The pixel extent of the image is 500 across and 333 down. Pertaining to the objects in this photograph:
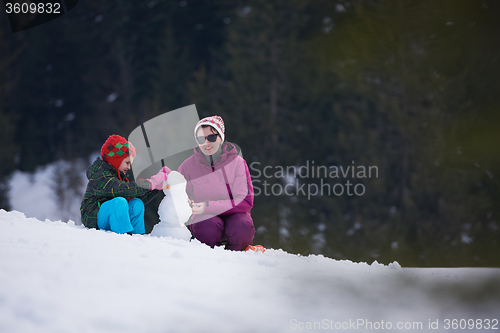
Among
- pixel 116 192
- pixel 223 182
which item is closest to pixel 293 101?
pixel 223 182

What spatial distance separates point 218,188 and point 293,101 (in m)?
10.8

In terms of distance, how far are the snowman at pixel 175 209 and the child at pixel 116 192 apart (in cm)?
8

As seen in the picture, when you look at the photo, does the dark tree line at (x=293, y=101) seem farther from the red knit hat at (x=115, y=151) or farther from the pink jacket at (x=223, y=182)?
the red knit hat at (x=115, y=151)

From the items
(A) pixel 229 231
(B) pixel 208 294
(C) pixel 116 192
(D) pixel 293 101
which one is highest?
(D) pixel 293 101

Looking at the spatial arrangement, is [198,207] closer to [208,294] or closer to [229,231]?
[229,231]

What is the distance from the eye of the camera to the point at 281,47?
1418 cm

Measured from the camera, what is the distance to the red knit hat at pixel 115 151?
3738 mm

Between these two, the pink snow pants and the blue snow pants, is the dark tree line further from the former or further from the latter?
the blue snow pants

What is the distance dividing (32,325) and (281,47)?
1330cm

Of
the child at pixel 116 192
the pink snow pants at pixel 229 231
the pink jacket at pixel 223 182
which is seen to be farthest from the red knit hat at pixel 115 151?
the pink snow pants at pixel 229 231

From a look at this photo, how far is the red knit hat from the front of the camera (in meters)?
3.74

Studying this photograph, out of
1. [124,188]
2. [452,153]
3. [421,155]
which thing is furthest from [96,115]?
[452,153]

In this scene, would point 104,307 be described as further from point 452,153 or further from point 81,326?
point 452,153

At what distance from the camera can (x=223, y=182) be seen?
3877mm
